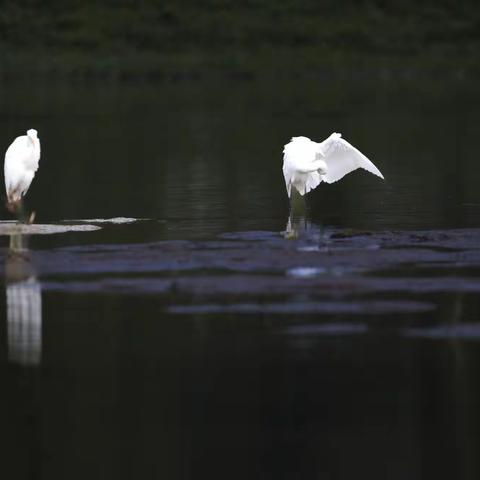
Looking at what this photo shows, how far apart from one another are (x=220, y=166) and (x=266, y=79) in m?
40.0

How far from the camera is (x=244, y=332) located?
15.0 m

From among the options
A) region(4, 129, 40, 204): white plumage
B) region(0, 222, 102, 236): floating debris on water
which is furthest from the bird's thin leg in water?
region(4, 129, 40, 204): white plumage

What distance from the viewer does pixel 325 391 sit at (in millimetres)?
12836

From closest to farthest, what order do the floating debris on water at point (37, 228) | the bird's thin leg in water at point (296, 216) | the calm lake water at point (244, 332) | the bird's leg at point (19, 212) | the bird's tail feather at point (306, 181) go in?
the calm lake water at point (244, 332) → the bird's thin leg in water at point (296, 216) → the floating debris on water at point (37, 228) → the bird's leg at point (19, 212) → the bird's tail feather at point (306, 181)

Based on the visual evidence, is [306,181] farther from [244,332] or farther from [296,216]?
[244,332]

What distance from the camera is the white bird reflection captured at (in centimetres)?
1458

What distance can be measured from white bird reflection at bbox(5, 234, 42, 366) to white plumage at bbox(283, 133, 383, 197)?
11.4 ft

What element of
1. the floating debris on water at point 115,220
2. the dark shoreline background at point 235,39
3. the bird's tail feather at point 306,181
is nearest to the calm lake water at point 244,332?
the floating debris on water at point 115,220

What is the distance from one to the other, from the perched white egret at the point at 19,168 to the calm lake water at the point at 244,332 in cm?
104

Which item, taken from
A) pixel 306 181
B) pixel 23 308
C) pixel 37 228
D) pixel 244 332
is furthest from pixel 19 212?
pixel 244 332

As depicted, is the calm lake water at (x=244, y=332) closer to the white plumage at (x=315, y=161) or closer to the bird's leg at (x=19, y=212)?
the bird's leg at (x=19, y=212)

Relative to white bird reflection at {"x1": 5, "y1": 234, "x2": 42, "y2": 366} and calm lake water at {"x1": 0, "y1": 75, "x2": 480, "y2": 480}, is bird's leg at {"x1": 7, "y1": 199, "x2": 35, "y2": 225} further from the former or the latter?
white bird reflection at {"x1": 5, "y1": 234, "x2": 42, "y2": 366}

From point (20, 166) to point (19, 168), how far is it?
0.05 metres

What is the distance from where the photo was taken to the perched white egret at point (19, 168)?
21.9 m
